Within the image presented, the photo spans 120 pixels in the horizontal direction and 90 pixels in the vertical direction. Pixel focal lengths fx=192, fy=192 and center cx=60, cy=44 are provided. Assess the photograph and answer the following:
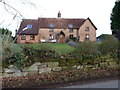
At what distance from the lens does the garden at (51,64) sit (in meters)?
6.57

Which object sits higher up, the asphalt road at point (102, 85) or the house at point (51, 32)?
the house at point (51, 32)

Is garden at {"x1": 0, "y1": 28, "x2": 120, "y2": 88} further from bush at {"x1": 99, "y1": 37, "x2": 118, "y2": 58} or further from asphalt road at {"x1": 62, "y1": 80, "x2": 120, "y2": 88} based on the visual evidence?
asphalt road at {"x1": 62, "y1": 80, "x2": 120, "y2": 88}

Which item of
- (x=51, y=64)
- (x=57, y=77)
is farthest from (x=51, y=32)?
(x=57, y=77)

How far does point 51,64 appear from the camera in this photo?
7.05m

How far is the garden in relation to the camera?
6.57 m

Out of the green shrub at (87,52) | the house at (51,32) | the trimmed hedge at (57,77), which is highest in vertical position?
the house at (51,32)

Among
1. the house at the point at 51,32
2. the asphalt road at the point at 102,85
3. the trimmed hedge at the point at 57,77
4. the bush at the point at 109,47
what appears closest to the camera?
the asphalt road at the point at 102,85

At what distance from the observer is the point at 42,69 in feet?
22.9

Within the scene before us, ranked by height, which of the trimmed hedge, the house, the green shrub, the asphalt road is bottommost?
the asphalt road

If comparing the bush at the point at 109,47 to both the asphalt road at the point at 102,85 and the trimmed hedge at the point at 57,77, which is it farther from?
the asphalt road at the point at 102,85

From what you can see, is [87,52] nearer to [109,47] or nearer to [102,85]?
[109,47]

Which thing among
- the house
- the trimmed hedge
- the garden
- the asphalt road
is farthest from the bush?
the house

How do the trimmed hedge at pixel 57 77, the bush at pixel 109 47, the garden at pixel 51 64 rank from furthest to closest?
the bush at pixel 109 47
the garden at pixel 51 64
the trimmed hedge at pixel 57 77

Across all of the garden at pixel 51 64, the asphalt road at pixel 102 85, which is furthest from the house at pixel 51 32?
the asphalt road at pixel 102 85
